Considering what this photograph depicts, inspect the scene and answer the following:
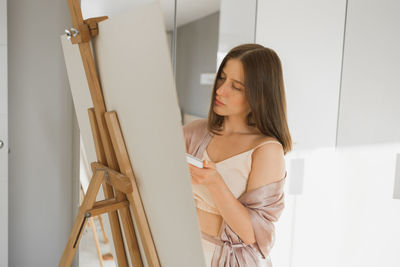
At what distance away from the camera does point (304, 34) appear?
6.64ft

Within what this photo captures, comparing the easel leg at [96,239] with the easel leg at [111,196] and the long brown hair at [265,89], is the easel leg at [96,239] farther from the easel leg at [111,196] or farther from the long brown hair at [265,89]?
the long brown hair at [265,89]

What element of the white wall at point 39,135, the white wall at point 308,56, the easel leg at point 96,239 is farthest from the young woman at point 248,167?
the white wall at point 39,135

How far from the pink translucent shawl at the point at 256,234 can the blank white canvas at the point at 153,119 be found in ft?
1.16

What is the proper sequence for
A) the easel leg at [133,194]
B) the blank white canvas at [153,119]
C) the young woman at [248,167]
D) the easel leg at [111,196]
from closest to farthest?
the blank white canvas at [153,119], the easel leg at [133,194], the easel leg at [111,196], the young woman at [248,167]

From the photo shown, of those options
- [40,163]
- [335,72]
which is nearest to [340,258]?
[335,72]

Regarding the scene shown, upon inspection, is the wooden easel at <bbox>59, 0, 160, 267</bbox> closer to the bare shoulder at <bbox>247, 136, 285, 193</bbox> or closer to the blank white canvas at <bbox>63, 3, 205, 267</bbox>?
the blank white canvas at <bbox>63, 3, 205, 267</bbox>

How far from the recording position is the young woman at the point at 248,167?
116 cm

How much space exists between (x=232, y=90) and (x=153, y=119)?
494 mm

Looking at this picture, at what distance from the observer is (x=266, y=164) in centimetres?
117
